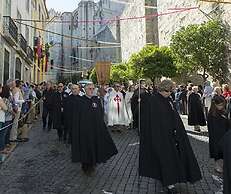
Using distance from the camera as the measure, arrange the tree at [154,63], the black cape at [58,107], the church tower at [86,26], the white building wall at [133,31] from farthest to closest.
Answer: the church tower at [86,26] < the white building wall at [133,31] < the tree at [154,63] < the black cape at [58,107]

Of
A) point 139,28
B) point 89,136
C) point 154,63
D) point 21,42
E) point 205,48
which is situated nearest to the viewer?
point 89,136

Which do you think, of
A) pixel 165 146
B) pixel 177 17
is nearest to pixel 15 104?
pixel 165 146

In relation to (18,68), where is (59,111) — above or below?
below

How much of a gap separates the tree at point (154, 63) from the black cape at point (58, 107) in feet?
61.8

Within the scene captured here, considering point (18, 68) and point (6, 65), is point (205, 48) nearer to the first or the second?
point (6, 65)

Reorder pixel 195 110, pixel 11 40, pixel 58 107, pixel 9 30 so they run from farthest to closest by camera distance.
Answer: pixel 11 40 → pixel 9 30 → pixel 195 110 → pixel 58 107

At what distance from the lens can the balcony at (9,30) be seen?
19.3 meters

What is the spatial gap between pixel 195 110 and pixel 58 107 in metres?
4.31

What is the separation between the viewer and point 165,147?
5797 millimetres

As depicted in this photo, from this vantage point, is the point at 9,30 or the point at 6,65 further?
the point at 6,65

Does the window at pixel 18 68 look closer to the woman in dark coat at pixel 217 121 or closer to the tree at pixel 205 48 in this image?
the tree at pixel 205 48

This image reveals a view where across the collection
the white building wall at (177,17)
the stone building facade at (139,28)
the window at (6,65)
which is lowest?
the window at (6,65)

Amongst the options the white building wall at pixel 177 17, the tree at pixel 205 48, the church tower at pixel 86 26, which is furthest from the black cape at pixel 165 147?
the church tower at pixel 86 26

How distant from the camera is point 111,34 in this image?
229 ft
